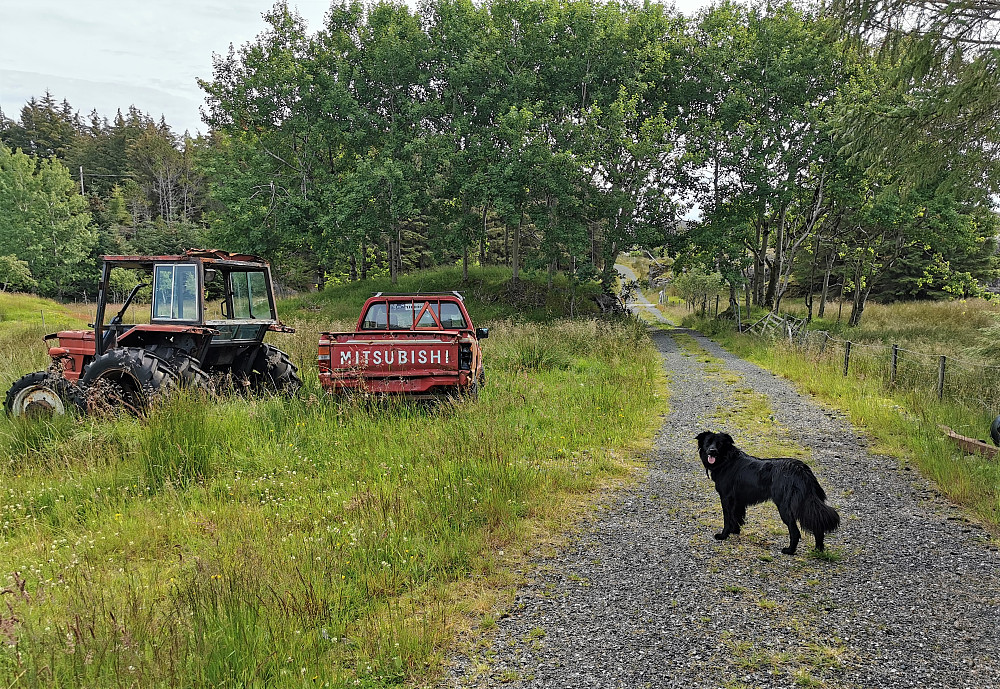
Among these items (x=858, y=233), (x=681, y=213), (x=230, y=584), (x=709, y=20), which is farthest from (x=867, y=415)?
(x=858, y=233)

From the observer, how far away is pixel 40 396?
25.5ft

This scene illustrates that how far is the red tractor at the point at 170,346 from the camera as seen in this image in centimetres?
720

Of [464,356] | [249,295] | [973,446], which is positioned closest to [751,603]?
[973,446]

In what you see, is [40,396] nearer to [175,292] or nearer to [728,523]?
[175,292]

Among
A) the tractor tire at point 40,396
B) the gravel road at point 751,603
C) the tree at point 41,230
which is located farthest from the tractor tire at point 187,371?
the tree at point 41,230

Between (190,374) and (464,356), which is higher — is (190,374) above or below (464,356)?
below

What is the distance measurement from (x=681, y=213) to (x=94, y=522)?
29.0m

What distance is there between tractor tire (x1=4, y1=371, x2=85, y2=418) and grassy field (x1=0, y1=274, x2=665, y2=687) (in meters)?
0.64

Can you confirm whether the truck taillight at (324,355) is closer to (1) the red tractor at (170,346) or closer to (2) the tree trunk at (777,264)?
(1) the red tractor at (170,346)

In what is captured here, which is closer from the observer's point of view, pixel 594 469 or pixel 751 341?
pixel 594 469

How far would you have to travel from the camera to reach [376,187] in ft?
89.7

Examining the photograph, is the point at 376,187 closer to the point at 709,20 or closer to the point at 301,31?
the point at 301,31

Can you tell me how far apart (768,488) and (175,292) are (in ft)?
25.8

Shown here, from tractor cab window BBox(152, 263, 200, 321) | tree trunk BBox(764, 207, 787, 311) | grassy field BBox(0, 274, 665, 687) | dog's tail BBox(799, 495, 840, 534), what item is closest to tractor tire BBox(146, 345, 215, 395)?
grassy field BBox(0, 274, 665, 687)
